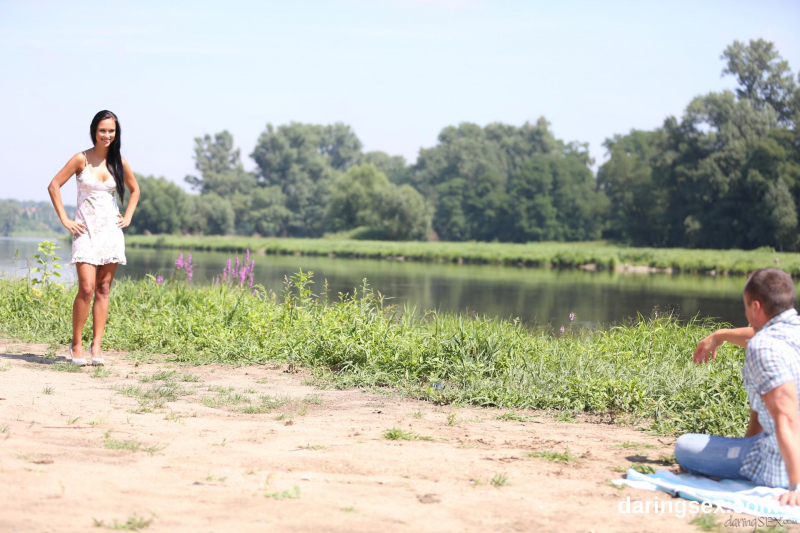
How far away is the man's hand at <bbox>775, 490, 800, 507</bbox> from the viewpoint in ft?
10.2

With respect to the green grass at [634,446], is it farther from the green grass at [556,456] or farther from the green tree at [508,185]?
the green tree at [508,185]

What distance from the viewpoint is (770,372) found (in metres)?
3.17

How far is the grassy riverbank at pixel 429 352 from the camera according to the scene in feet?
17.2

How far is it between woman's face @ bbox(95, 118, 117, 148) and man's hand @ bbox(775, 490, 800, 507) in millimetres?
5396

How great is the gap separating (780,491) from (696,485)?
358mm

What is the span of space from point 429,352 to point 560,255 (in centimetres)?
3728

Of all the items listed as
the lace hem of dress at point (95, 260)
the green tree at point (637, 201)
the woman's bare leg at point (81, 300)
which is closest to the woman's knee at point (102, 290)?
the woman's bare leg at point (81, 300)

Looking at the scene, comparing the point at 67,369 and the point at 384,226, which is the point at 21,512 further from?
the point at 384,226

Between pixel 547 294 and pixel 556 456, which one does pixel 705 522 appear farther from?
pixel 547 294

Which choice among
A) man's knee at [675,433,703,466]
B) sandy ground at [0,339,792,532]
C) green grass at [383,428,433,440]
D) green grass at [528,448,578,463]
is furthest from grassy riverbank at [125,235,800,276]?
man's knee at [675,433,703,466]

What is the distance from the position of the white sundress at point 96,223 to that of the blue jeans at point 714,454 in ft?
14.7

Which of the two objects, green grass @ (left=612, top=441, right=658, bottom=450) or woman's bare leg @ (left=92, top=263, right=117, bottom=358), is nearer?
green grass @ (left=612, top=441, right=658, bottom=450)

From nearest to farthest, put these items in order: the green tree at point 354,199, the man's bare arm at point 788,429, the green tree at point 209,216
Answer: the man's bare arm at point 788,429 → the green tree at point 354,199 → the green tree at point 209,216

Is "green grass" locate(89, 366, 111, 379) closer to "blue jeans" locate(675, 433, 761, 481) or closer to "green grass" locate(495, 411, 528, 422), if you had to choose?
"green grass" locate(495, 411, 528, 422)
